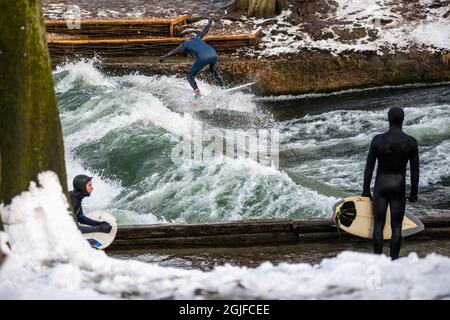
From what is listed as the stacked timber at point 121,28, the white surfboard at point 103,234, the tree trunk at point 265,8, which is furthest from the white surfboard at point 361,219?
the tree trunk at point 265,8

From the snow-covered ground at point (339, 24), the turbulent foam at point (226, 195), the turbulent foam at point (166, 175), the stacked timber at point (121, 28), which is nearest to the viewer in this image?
the turbulent foam at point (226, 195)

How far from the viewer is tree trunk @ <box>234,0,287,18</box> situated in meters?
20.1

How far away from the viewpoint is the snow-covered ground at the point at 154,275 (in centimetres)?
529

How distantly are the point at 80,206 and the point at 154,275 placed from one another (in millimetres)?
1872

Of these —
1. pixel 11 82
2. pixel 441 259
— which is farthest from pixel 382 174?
pixel 11 82

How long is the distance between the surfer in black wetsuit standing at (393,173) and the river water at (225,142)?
2.09m

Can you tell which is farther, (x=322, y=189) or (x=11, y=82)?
(x=322, y=189)

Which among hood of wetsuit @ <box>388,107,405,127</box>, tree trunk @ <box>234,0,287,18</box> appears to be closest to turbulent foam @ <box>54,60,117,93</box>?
tree trunk @ <box>234,0,287,18</box>

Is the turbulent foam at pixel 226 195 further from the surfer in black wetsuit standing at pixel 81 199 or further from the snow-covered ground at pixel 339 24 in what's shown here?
the snow-covered ground at pixel 339 24

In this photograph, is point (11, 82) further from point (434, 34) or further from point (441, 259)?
point (434, 34)

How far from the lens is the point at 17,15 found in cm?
611

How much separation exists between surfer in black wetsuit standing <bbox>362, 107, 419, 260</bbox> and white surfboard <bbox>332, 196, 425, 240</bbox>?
0.23 m

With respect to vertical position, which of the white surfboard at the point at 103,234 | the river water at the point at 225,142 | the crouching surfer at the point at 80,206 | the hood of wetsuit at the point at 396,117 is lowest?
the river water at the point at 225,142
